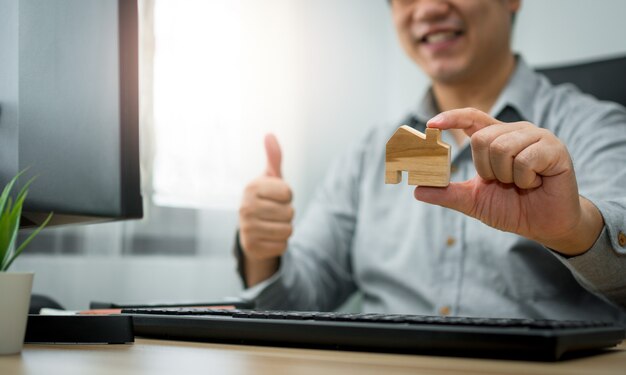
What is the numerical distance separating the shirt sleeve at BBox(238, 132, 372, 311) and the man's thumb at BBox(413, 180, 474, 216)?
0.69m

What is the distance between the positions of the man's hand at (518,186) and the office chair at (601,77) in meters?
0.62

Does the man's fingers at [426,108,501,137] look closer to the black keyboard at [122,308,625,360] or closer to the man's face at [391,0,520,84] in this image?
the black keyboard at [122,308,625,360]

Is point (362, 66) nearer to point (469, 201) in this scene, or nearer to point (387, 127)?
point (387, 127)

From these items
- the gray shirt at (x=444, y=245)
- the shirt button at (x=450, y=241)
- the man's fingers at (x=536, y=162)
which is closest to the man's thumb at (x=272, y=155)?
the gray shirt at (x=444, y=245)

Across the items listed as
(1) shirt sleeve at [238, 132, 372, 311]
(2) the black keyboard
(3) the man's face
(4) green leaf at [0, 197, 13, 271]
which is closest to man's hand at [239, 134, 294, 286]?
(1) shirt sleeve at [238, 132, 372, 311]

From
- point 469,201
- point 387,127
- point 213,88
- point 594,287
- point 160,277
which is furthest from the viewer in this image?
point 213,88

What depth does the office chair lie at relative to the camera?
1383mm

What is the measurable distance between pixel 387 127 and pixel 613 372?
1185 mm

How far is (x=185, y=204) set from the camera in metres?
1.87

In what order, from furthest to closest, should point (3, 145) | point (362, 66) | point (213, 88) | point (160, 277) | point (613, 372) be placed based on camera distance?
point (362, 66) < point (213, 88) < point (160, 277) < point (3, 145) < point (613, 372)

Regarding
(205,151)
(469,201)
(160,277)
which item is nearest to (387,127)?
(205,151)

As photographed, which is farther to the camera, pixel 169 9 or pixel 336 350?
pixel 169 9

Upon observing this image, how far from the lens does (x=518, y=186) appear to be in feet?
2.57

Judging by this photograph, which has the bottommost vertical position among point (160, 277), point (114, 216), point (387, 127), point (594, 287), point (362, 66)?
point (160, 277)
